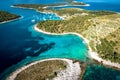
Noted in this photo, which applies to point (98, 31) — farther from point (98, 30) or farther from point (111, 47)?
point (111, 47)

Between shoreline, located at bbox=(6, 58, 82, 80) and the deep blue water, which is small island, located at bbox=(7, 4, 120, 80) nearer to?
shoreline, located at bbox=(6, 58, 82, 80)

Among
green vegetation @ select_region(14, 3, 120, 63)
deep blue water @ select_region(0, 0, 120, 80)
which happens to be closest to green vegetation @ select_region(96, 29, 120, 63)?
green vegetation @ select_region(14, 3, 120, 63)

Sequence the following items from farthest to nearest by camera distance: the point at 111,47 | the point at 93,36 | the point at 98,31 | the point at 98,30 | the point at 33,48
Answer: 1. the point at 98,30
2. the point at 98,31
3. the point at 93,36
4. the point at 33,48
5. the point at 111,47

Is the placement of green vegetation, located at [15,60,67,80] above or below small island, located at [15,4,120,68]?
below

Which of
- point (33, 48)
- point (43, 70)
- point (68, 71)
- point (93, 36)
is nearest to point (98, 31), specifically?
point (93, 36)

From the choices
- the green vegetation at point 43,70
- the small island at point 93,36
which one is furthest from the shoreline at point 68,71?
the green vegetation at point 43,70

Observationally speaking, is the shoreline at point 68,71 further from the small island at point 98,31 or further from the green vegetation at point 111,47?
the green vegetation at point 111,47

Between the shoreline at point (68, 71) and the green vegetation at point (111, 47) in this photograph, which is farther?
the green vegetation at point (111, 47)

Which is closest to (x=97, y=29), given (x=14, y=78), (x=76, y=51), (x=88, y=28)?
(x=88, y=28)
